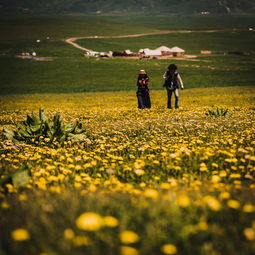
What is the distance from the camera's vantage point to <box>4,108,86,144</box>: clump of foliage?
866cm

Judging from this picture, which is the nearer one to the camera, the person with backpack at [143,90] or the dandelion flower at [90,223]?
the dandelion flower at [90,223]

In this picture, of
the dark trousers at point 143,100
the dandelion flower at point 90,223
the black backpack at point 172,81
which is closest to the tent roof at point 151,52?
the dark trousers at point 143,100

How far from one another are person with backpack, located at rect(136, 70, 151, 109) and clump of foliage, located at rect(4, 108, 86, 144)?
11.8 m

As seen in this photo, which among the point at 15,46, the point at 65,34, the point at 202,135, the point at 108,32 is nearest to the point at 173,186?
the point at 202,135

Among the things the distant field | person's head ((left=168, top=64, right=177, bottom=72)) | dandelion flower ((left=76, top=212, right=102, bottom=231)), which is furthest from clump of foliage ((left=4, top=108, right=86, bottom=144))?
the distant field

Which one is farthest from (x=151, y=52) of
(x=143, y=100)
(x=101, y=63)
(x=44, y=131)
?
(x=44, y=131)

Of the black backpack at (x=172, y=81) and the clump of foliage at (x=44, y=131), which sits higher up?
the black backpack at (x=172, y=81)

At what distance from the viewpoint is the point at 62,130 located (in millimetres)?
8734

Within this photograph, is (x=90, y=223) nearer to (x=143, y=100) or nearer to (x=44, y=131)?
(x=44, y=131)

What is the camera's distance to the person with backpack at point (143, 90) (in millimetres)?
20344

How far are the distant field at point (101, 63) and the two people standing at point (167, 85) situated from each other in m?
25.6

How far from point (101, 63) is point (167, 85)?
199 feet

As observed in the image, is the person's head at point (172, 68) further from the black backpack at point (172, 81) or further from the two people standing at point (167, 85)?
the black backpack at point (172, 81)

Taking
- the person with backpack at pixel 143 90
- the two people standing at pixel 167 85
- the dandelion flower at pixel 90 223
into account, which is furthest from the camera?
the person with backpack at pixel 143 90
